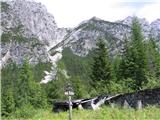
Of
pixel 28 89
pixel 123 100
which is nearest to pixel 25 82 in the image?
pixel 28 89

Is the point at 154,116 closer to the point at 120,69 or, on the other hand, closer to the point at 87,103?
the point at 87,103

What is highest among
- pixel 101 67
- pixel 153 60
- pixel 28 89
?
pixel 153 60

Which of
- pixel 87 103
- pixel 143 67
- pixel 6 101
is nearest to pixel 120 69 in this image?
pixel 143 67

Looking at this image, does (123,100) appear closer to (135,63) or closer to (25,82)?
(135,63)

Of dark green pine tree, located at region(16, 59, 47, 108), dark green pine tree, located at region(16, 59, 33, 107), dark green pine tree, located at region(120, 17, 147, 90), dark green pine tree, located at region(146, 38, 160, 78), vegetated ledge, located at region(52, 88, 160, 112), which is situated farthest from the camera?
dark green pine tree, located at region(16, 59, 33, 107)

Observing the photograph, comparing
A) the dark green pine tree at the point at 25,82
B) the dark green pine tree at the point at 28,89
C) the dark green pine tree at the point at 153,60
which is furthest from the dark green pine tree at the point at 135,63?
the dark green pine tree at the point at 25,82

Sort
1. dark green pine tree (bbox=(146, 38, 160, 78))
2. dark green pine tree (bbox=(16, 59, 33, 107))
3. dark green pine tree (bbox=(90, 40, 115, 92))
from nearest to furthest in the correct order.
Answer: dark green pine tree (bbox=(90, 40, 115, 92)) < dark green pine tree (bbox=(146, 38, 160, 78)) < dark green pine tree (bbox=(16, 59, 33, 107))

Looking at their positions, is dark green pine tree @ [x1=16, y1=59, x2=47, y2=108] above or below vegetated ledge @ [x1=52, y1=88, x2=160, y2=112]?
above

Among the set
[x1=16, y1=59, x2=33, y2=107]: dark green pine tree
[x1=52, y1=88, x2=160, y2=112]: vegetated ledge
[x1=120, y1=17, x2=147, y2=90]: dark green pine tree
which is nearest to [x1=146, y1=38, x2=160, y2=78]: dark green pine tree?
[x1=120, y1=17, x2=147, y2=90]: dark green pine tree

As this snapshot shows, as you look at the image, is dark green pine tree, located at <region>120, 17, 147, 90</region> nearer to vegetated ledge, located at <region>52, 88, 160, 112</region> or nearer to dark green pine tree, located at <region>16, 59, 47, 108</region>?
dark green pine tree, located at <region>16, 59, 47, 108</region>

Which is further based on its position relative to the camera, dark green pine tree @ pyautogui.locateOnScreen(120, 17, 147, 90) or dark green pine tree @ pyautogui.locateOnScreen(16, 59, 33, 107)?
dark green pine tree @ pyautogui.locateOnScreen(16, 59, 33, 107)

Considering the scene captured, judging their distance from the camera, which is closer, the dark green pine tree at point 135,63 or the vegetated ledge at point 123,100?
the vegetated ledge at point 123,100

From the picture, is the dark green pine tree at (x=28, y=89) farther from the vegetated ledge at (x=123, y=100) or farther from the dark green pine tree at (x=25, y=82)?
the vegetated ledge at (x=123, y=100)

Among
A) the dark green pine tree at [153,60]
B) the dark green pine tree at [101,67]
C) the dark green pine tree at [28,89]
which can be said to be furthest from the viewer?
the dark green pine tree at [28,89]
